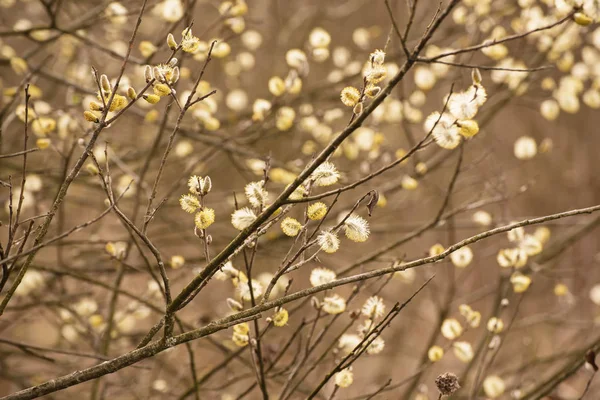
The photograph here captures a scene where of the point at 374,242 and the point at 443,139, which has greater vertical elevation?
the point at 374,242

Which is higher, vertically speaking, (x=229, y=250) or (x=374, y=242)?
(x=374, y=242)

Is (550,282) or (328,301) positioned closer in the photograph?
(328,301)

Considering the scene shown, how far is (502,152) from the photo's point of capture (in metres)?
3.40

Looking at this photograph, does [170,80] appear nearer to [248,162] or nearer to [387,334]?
[248,162]

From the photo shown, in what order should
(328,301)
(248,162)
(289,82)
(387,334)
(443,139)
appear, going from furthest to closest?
(387,334) → (248,162) → (289,82) → (328,301) → (443,139)

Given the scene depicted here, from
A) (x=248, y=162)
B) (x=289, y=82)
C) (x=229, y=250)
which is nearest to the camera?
(x=229, y=250)

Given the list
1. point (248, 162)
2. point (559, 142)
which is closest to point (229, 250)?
point (248, 162)

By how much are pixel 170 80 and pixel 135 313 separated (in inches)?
48.5

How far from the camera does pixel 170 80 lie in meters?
0.86

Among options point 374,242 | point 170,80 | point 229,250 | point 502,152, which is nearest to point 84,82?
point 170,80

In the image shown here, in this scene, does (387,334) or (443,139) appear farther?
(387,334)

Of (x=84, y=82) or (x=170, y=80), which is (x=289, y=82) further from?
(x=84, y=82)

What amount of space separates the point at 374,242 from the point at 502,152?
1007mm

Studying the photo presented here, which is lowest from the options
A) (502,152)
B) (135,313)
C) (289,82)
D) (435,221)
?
(435,221)
